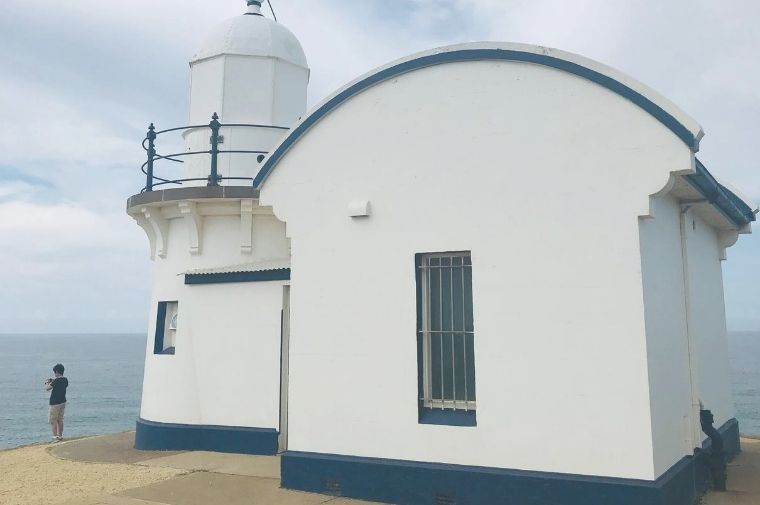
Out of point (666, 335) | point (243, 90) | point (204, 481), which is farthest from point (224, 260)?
point (666, 335)

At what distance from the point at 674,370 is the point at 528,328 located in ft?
6.27

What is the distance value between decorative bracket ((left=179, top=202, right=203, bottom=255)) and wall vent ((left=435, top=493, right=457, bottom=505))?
6820 millimetres

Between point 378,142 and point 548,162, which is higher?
point 378,142

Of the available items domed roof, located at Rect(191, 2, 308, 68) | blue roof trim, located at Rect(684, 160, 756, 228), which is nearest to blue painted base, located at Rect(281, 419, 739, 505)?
blue roof trim, located at Rect(684, 160, 756, 228)

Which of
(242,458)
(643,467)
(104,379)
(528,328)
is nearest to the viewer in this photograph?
(643,467)

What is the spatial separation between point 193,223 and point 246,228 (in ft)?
3.32

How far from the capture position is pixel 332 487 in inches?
311

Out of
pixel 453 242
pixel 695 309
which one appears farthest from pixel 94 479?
pixel 695 309

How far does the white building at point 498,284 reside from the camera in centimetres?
658

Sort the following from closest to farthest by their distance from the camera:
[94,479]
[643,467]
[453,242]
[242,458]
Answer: [643,467]
[453,242]
[94,479]
[242,458]

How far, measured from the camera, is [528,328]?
6973mm

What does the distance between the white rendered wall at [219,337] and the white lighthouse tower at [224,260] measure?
0.02 m

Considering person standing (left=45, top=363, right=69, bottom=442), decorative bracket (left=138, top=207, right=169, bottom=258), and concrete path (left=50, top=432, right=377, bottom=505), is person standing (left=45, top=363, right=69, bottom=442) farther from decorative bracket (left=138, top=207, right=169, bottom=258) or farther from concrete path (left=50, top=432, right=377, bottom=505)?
decorative bracket (left=138, top=207, right=169, bottom=258)

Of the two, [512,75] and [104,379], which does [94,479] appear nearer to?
[512,75]
